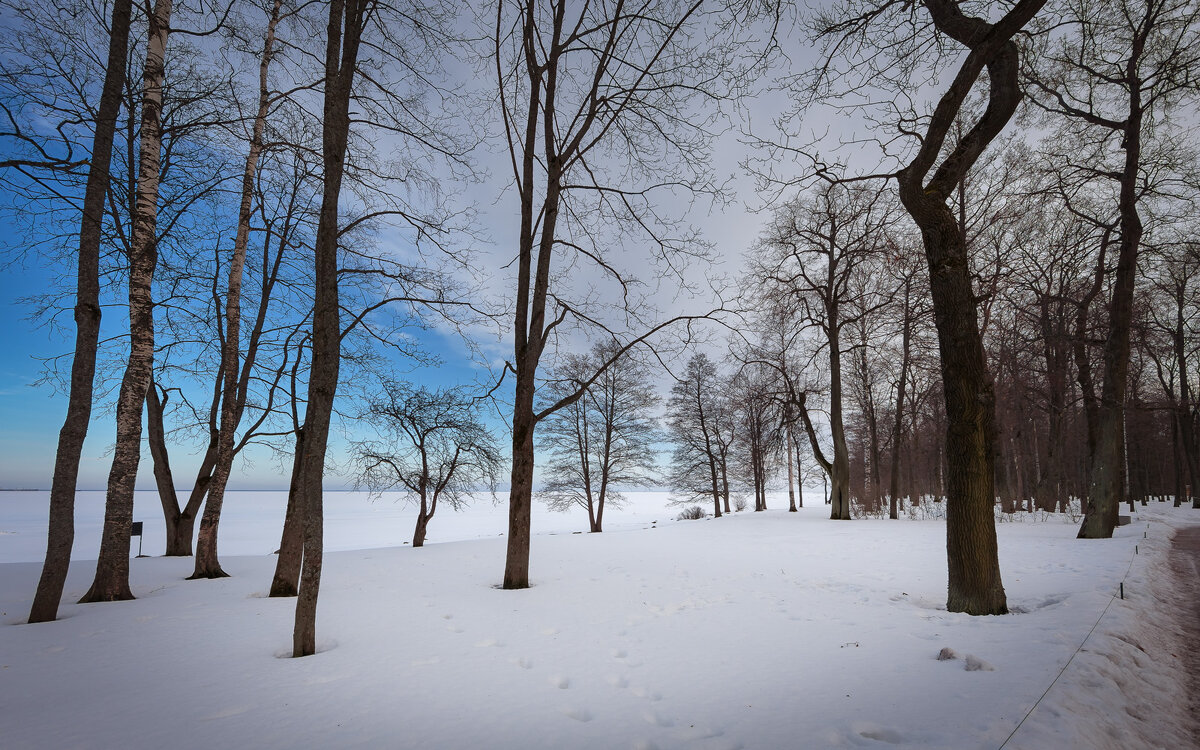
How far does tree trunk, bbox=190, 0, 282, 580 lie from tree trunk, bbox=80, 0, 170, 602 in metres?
1.70

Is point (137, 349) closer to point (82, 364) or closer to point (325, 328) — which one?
point (82, 364)

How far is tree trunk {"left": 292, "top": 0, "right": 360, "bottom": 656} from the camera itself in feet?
13.2

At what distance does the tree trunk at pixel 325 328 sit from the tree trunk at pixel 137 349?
3.60 metres

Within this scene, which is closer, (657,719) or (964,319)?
(657,719)

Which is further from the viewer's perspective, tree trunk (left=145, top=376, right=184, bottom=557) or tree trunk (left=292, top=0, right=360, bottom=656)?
tree trunk (left=145, top=376, right=184, bottom=557)

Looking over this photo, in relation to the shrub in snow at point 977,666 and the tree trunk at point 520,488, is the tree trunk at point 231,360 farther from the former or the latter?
the shrub in snow at point 977,666

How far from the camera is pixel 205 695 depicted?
3.13 metres

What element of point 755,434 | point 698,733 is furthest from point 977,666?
point 755,434

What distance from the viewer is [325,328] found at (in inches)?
169

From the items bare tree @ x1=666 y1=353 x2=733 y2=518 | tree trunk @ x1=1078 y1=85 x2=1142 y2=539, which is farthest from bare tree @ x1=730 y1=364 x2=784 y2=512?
tree trunk @ x1=1078 y1=85 x2=1142 y2=539

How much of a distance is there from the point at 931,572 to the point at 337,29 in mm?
9929

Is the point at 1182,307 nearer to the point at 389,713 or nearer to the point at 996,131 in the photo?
the point at 996,131

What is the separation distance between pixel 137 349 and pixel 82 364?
71 centimetres

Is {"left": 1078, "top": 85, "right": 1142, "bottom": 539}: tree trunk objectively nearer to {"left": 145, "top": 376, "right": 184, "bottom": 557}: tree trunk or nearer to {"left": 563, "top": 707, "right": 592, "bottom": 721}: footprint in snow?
{"left": 563, "top": 707, "right": 592, "bottom": 721}: footprint in snow
